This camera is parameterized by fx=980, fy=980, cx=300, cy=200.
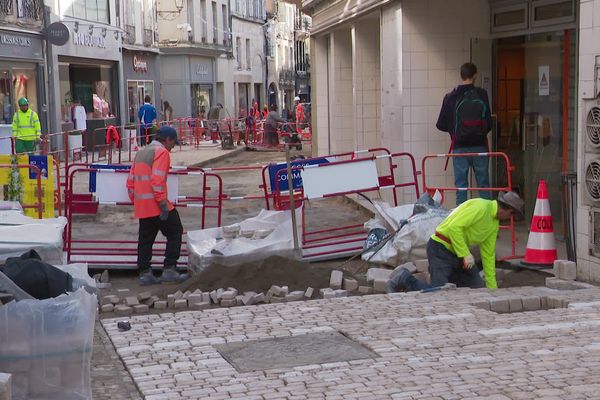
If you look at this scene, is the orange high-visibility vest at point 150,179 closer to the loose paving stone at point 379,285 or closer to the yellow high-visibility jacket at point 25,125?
the loose paving stone at point 379,285

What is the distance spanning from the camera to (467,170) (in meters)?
11.8

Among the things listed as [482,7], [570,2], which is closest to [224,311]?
[570,2]

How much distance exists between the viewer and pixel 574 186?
9.36 metres

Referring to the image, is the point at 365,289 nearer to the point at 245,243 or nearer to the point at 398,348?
the point at 245,243

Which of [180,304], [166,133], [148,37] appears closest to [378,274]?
[180,304]

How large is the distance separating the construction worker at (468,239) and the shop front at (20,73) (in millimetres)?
19418

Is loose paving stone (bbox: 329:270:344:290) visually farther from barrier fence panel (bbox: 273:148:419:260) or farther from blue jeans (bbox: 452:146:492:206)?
blue jeans (bbox: 452:146:492:206)

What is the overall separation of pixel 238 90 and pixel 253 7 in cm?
631

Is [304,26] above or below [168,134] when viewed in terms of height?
above

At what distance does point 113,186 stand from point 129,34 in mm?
28887

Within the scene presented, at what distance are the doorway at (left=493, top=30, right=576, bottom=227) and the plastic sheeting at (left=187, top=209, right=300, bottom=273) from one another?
3485mm

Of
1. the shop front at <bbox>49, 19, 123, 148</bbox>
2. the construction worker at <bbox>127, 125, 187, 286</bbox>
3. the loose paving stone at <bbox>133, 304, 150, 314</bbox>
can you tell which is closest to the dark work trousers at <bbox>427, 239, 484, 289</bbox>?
the loose paving stone at <bbox>133, 304, 150, 314</bbox>

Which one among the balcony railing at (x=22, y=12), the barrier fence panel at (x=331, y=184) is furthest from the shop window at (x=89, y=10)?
the barrier fence panel at (x=331, y=184)

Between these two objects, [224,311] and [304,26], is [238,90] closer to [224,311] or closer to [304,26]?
[304,26]
